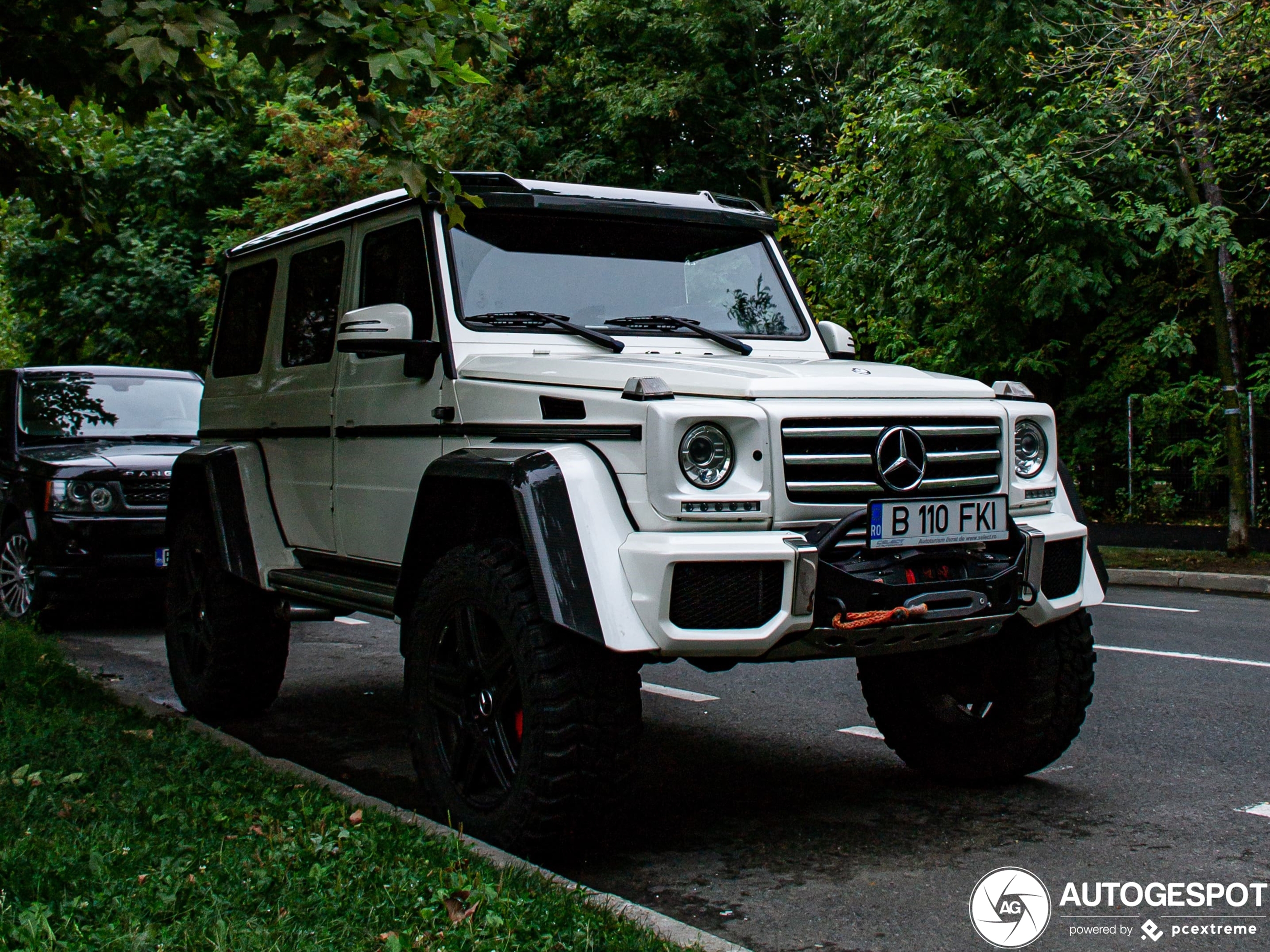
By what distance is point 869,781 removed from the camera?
17.3 feet

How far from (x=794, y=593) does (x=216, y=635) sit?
335 centimetres

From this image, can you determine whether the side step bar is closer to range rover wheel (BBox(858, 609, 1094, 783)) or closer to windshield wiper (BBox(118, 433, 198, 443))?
range rover wheel (BBox(858, 609, 1094, 783))

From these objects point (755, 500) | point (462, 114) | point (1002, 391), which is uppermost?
point (462, 114)

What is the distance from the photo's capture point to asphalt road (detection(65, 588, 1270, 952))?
3809mm

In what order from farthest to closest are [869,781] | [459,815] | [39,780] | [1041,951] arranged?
[869,781]
[39,780]
[459,815]
[1041,951]

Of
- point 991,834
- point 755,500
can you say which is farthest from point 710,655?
point 991,834

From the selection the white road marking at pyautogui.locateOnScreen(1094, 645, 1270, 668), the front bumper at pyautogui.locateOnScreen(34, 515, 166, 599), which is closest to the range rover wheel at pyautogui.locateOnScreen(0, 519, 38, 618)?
the front bumper at pyautogui.locateOnScreen(34, 515, 166, 599)

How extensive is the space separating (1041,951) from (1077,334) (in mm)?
15068

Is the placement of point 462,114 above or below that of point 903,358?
above

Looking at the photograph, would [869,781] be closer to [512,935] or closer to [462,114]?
[512,935]

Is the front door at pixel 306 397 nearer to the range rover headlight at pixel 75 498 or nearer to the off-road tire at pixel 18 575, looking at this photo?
the range rover headlight at pixel 75 498

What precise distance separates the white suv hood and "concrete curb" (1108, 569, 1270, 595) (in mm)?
8971

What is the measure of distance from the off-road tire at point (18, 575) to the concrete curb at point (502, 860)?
4.92 metres

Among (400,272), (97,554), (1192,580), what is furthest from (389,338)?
(1192,580)
